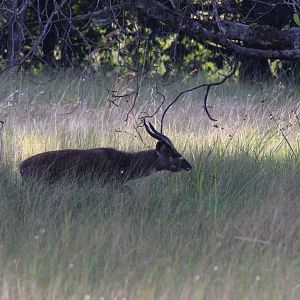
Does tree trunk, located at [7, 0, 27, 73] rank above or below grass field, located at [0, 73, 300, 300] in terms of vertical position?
above

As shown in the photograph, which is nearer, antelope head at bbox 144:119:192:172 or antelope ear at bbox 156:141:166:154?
antelope head at bbox 144:119:192:172

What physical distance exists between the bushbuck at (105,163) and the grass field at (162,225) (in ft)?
0.67

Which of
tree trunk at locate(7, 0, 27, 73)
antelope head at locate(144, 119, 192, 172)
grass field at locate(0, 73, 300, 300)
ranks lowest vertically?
grass field at locate(0, 73, 300, 300)

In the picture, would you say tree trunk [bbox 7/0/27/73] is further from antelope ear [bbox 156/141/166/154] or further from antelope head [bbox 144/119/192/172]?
antelope ear [bbox 156/141/166/154]

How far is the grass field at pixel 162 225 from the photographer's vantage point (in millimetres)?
5043

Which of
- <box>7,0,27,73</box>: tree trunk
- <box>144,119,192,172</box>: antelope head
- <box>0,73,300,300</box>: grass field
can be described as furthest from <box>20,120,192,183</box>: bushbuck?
<box>7,0,27,73</box>: tree trunk

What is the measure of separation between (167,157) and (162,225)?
221 centimetres

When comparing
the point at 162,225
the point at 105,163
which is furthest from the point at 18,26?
the point at 162,225

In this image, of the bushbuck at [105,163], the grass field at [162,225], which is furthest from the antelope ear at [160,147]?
the grass field at [162,225]

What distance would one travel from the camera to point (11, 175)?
796 cm

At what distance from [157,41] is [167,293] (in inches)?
501

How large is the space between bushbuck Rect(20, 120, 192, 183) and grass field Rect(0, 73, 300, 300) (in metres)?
0.20

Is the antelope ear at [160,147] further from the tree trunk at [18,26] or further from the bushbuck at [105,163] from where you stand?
the tree trunk at [18,26]

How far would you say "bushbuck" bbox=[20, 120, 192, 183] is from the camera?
26.0 ft
